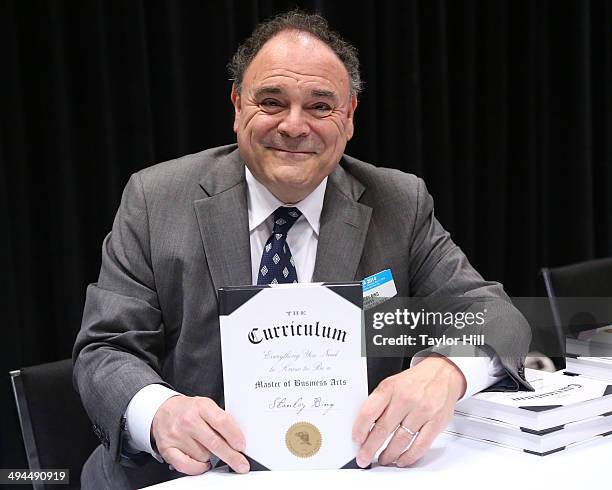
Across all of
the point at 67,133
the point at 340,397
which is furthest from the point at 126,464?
the point at 67,133

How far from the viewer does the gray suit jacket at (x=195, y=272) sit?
1772mm

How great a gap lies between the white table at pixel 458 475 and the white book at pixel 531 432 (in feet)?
0.05

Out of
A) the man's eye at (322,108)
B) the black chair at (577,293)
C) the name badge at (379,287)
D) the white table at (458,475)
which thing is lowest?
the black chair at (577,293)

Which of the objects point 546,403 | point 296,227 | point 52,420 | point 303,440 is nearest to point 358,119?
point 296,227

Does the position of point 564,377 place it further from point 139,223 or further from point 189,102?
point 189,102

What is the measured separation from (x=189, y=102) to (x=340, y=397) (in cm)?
203

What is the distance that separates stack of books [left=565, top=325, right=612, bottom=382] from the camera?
1.85 m

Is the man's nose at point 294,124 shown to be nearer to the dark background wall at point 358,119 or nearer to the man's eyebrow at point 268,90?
the man's eyebrow at point 268,90

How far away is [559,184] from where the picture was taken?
4684 millimetres

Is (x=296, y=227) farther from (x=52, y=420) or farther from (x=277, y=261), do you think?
(x=52, y=420)

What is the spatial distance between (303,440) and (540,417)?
0.44 m

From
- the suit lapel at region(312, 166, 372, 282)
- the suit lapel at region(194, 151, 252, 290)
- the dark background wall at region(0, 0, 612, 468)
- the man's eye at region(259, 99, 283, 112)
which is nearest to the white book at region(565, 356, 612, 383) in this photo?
the suit lapel at region(312, 166, 372, 282)

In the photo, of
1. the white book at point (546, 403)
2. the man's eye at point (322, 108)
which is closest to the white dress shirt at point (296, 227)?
the white book at point (546, 403)

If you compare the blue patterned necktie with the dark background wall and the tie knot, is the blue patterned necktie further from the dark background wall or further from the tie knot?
the dark background wall
